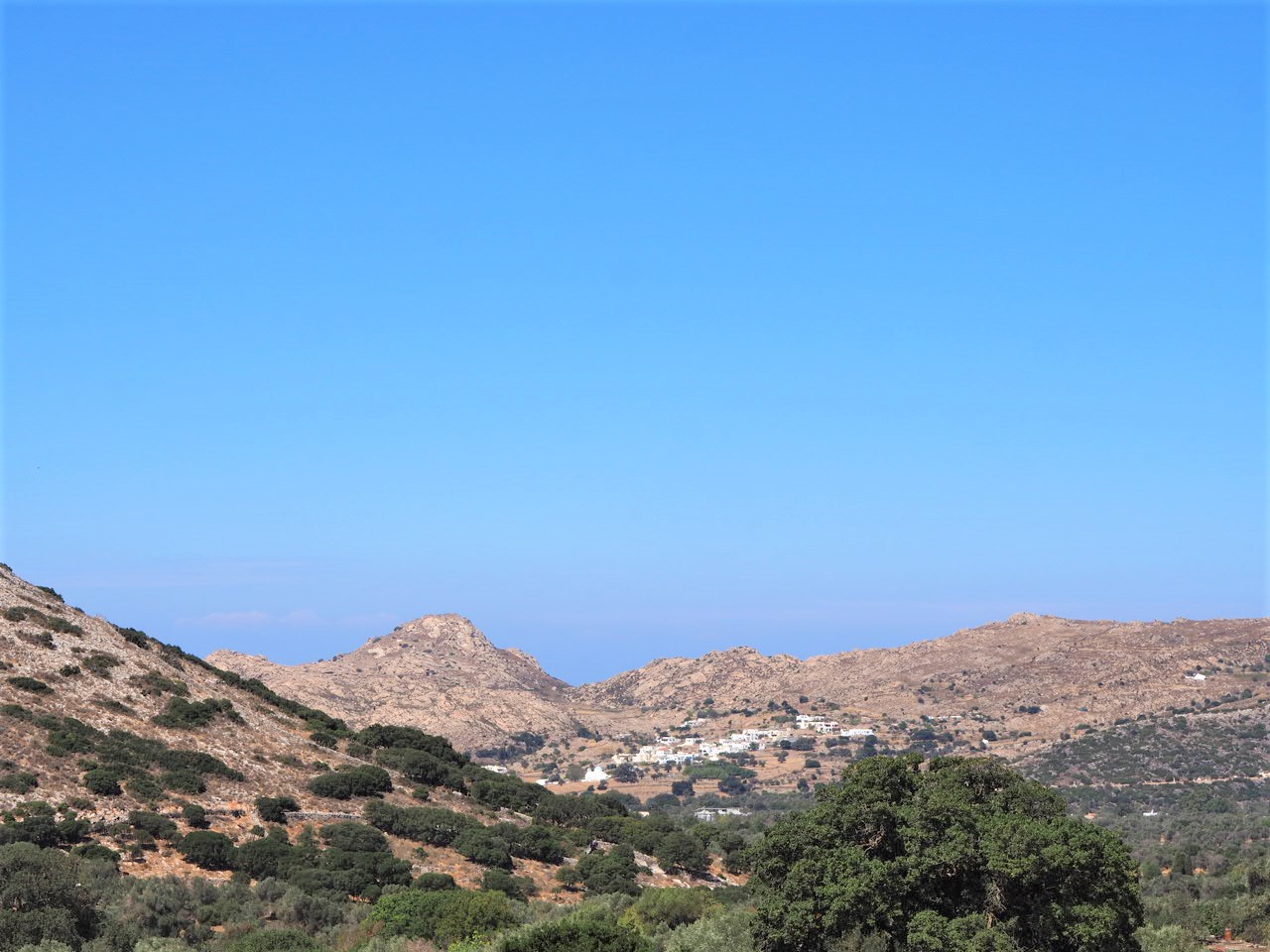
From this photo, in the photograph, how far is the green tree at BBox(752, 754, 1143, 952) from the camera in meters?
30.4

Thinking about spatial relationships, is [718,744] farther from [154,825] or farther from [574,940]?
[574,940]

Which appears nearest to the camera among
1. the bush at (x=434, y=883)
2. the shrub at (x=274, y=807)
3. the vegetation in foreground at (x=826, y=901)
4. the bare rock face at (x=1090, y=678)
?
the vegetation in foreground at (x=826, y=901)

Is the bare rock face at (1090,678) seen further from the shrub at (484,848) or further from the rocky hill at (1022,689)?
the shrub at (484,848)

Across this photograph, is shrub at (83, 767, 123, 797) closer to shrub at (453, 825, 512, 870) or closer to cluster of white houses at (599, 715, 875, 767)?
shrub at (453, 825, 512, 870)

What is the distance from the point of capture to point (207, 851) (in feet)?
160

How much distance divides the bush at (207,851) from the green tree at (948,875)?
923 inches

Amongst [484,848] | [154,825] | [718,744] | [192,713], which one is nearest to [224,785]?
[154,825]

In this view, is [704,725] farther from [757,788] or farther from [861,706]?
[757,788]

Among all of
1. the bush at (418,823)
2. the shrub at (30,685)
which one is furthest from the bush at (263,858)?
the shrub at (30,685)

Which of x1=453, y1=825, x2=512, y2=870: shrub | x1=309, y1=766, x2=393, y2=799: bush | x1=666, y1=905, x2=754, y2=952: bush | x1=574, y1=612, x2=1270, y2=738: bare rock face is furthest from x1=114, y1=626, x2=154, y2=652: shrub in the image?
x1=574, y1=612, x2=1270, y2=738: bare rock face

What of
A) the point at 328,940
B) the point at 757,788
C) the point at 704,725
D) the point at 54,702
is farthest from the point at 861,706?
the point at 328,940

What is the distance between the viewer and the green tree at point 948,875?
30359 millimetres

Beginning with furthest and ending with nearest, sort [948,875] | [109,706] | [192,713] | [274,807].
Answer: [192,713] < [109,706] < [274,807] < [948,875]

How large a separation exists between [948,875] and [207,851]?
28638 millimetres
